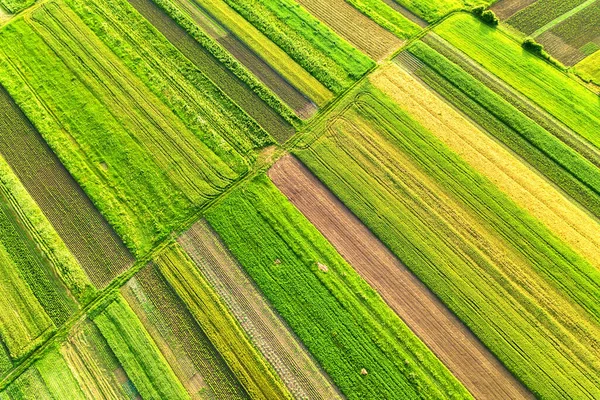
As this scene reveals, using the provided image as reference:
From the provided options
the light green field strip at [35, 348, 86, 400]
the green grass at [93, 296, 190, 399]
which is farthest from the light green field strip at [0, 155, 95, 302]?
the light green field strip at [35, 348, 86, 400]

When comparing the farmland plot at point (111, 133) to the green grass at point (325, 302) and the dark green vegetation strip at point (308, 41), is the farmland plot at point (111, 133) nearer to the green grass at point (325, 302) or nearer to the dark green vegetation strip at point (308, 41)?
the green grass at point (325, 302)

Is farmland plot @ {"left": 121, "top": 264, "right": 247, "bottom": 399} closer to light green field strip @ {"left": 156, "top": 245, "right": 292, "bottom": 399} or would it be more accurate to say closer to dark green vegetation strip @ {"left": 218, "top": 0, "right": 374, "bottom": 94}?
light green field strip @ {"left": 156, "top": 245, "right": 292, "bottom": 399}

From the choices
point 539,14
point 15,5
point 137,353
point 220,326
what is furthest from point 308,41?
point 137,353

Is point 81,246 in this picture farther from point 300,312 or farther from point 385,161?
point 385,161

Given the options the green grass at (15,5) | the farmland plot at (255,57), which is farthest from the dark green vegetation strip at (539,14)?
the green grass at (15,5)

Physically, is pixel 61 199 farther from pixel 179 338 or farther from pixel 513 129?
pixel 513 129

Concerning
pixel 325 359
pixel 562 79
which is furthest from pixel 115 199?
pixel 562 79

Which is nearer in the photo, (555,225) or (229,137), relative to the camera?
(555,225)
